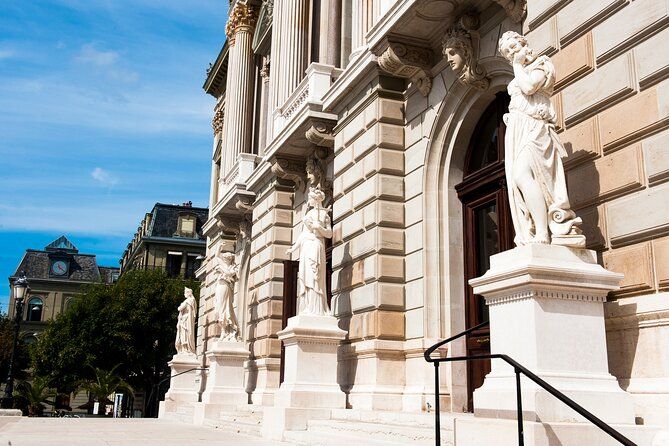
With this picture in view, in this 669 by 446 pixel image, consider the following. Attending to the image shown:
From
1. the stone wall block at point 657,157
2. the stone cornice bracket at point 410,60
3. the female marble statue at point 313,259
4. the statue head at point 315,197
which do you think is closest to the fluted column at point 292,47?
the statue head at point 315,197

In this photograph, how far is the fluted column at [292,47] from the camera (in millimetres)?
21625

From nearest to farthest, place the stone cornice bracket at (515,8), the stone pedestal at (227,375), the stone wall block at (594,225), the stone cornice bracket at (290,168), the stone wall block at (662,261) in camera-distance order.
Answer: the stone wall block at (662,261) < the stone wall block at (594,225) < the stone cornice bracket at (515,8) < the stone pedestal at (227,375) < the stone cornice bracket at (290,168)

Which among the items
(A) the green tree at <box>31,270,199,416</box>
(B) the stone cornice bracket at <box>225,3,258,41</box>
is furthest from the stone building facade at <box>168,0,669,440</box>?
(A) the green tree at <box>31,270,199,416</box>

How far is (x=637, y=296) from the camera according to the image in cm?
796

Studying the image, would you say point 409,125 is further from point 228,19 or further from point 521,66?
point 228,19

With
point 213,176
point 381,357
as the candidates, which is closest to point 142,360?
point 213,176

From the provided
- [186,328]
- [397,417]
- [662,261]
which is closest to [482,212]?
[397,417]

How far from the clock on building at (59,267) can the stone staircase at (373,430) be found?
3220 inches

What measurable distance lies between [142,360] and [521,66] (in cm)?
3971

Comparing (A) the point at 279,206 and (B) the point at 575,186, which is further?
(A) the point at 279,206

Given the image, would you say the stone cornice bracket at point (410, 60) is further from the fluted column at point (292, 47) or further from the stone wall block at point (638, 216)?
the fluted column at point (292, 47)

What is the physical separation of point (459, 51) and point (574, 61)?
3.39 meters

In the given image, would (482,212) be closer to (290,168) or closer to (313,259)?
(313,259)

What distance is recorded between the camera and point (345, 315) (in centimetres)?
1486
